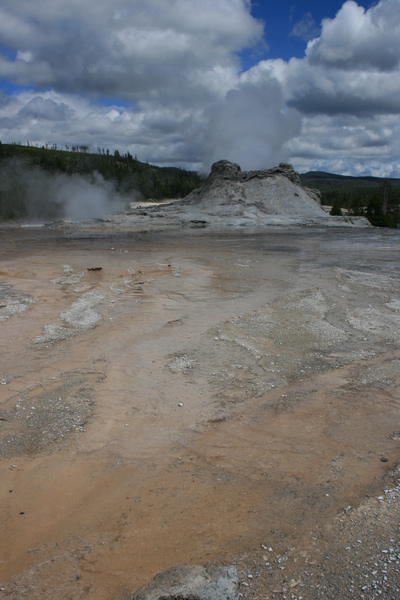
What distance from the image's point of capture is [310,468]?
3184 millimetres

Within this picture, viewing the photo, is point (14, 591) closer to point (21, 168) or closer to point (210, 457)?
point (210, 457)

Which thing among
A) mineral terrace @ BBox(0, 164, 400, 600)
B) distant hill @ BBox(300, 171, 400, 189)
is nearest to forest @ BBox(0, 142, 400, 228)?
mineral terrace @ BBox(0, 164, 400, 600)

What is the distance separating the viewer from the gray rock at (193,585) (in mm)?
2143

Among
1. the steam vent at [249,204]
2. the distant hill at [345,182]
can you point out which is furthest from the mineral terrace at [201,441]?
the distant hill at [345,182]

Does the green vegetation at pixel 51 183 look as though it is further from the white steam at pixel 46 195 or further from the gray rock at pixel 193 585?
the gray rock at pixel 193 585

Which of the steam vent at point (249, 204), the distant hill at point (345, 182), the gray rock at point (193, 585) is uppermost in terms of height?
the distant hill at point (345, 182)

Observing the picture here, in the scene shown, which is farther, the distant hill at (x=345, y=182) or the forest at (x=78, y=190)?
the distant hill at (x=345, y=182)

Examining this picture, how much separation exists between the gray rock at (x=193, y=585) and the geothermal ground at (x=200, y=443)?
58 millimetres

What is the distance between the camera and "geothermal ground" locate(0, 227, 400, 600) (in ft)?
7.85

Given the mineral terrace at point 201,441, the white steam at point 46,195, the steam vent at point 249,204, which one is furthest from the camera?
the white steam at point 46,195

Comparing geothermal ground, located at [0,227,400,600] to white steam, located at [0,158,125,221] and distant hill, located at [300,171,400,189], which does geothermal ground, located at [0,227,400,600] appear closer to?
white steam, located at [0,158,125,221]

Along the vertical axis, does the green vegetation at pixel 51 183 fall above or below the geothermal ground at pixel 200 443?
above

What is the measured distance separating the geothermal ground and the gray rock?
6cm

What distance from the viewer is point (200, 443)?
137 inches
